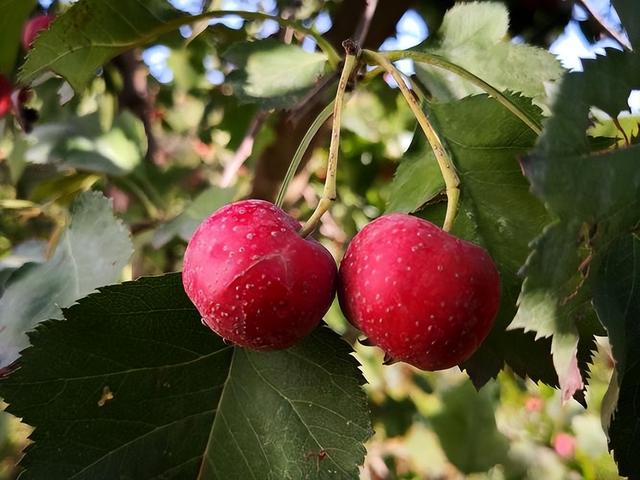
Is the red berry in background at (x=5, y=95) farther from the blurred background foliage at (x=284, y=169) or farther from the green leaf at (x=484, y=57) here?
the green leaf at (x=484, y=57)

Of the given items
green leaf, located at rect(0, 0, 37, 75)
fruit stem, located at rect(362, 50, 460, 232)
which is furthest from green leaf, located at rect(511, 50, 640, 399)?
green leaf, located at rect(0, 0, 37, 75)

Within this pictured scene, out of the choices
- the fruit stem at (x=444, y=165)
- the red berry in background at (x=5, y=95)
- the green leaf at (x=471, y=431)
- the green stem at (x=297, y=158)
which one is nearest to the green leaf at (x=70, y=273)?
the green stem at (x=297, y=158)

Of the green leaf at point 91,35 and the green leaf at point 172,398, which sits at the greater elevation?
the green leaf at point 91,35

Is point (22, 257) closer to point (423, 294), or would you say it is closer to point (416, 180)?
point (416, 180)

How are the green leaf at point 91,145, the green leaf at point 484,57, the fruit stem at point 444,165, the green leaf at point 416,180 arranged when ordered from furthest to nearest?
the green leaf at point 91,145, the green leaf at point 484,57, the green leaf at point 416,180, the fruit stem at point 444,165

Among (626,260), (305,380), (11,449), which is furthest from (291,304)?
(11,449)

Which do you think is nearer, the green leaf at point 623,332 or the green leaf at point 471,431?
the green leaf at point 623,332

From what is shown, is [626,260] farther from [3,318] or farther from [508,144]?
[3,318]

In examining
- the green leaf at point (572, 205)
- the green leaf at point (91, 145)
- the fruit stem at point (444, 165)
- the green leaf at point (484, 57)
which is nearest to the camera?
the green leaf at point (572, 205)
